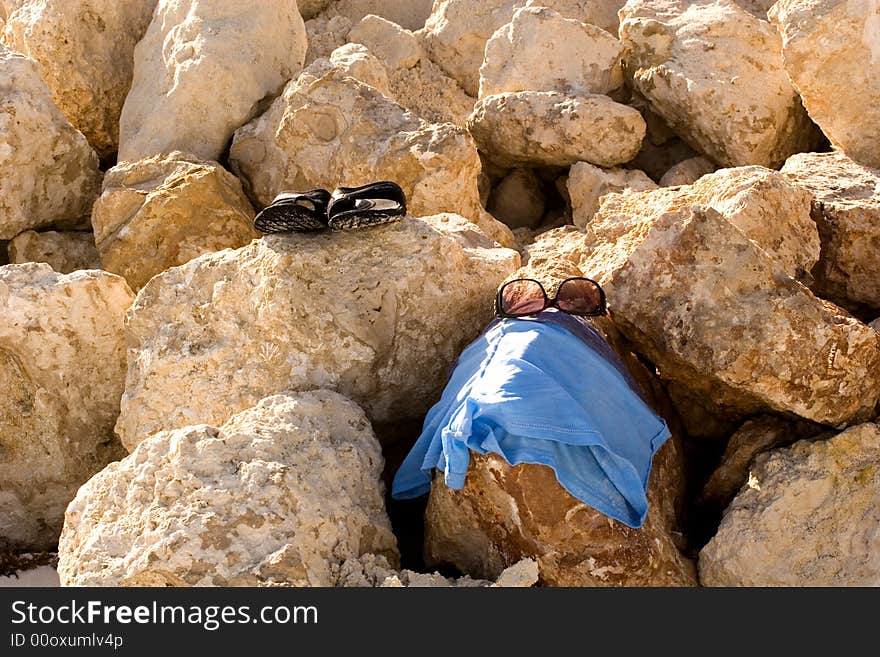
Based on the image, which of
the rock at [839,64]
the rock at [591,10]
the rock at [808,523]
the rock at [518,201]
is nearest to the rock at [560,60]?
the rock at [518,201]

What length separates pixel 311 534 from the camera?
296cm

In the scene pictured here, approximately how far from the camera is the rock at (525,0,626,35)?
20.5ft

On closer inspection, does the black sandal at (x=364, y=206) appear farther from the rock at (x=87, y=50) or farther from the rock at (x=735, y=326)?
the rock at (x=87, y=50)


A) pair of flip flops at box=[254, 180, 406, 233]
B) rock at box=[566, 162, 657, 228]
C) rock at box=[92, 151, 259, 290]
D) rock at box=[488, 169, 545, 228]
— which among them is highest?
pair of flip flops at box=[254, 180, 406, 233]

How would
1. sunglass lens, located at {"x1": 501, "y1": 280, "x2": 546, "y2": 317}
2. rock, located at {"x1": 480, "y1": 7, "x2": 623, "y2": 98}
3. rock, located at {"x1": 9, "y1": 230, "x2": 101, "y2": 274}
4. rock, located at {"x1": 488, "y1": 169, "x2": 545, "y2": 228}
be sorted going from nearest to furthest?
1. sunglass lens, located at {"x1": 501, "y1": 280, "x2": 546, "y2": 317}
2. rock, located at {"x1": 9, "y1": 230, "x2": 101, "y2": 274}
3. rock, located at {"x1": 480, "y1": 7, "x2": 623, "y2": 98}
4. rock, located at {"x1": 488, "y1": 169, "x2": 545, "y2": 228}

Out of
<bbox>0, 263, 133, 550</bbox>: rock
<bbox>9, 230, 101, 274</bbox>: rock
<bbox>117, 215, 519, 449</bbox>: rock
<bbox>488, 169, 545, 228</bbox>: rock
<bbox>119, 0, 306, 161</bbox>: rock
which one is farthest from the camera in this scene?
<bbox>488, 169, 545, 228</bbox>: rock

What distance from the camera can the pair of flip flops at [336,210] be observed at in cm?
370

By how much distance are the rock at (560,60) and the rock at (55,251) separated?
7.13 ft

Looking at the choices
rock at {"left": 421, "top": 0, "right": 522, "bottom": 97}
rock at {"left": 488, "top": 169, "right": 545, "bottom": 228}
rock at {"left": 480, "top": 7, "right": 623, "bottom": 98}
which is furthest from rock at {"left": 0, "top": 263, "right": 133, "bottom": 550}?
rock at {"left": 421, "top": 0, "right": 522, "bottom": 97}

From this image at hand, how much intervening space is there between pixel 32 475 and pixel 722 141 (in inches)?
133

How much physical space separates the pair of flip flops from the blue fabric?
70cm

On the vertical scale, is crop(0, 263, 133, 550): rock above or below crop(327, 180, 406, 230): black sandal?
below

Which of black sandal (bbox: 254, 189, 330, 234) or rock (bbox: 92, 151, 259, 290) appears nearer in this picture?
black sandal (bbox: 254, 189, 330, 234)

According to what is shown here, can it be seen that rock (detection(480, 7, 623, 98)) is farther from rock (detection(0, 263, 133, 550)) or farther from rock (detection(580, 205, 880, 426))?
rock (detection(0, 263, 133, 550))
